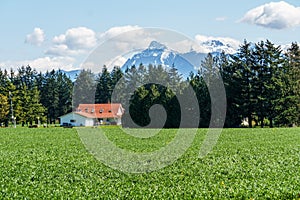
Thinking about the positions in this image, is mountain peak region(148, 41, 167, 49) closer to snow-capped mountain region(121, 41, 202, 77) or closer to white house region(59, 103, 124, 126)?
snow-capped mountain region(121, 41, 202, 77)

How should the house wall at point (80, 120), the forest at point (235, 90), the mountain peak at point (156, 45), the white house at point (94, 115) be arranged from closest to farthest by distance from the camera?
the mountain peak at point (156, 45) → the forest at point (235, 90) → the house wall at point (80, 120) → the white house at point (94, 115)

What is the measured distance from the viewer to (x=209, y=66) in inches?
2628

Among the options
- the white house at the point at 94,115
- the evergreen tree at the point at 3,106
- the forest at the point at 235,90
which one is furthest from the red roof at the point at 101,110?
the evergreen tree at the point at 3,106

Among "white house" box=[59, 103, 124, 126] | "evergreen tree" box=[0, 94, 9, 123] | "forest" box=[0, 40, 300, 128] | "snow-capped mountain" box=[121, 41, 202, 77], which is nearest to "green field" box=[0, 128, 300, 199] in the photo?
"snow-capped mountain" box=[121, 41, 202, 77]

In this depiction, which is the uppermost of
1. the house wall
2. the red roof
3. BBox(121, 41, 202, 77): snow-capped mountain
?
BBox(121, 41, 202, 77): snow-capped mountain

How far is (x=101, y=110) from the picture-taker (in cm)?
8306

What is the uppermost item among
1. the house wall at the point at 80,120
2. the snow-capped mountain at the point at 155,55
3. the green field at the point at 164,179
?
the snow-capped mountain at the point at 155,55

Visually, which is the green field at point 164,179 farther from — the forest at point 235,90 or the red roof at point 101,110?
the red roof at point 101,110

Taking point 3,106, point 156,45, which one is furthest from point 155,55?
point 3,106

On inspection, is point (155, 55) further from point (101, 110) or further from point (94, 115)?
point (101, 110)

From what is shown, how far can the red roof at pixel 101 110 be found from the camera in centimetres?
8175

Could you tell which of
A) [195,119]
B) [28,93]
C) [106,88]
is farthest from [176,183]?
[106,88]

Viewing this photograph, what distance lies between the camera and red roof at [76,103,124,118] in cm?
8175

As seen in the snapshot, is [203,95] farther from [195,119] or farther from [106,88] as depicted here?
[106,88]
